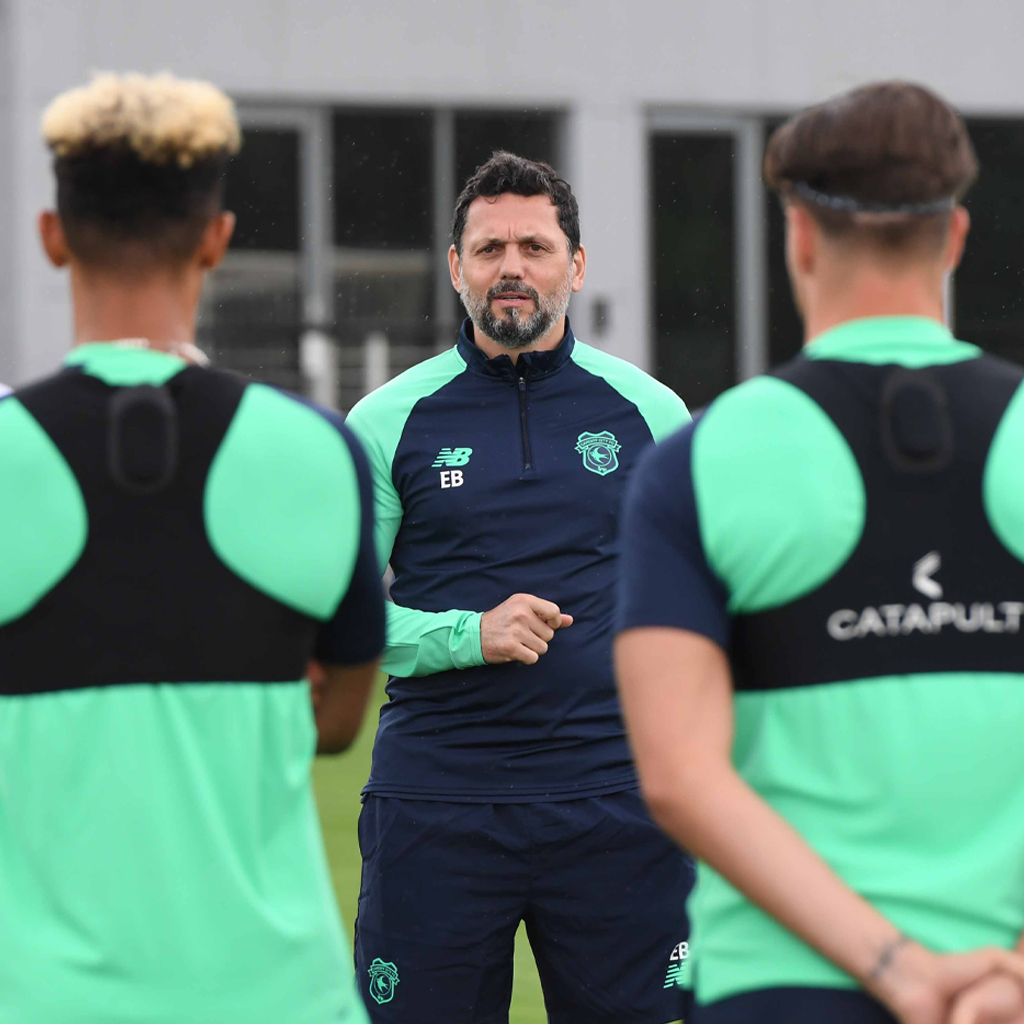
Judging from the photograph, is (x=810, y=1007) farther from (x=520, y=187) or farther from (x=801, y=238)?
(x=520, y=187)

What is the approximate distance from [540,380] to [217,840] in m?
2.23

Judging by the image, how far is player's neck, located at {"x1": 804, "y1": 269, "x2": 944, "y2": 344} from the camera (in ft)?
7.11

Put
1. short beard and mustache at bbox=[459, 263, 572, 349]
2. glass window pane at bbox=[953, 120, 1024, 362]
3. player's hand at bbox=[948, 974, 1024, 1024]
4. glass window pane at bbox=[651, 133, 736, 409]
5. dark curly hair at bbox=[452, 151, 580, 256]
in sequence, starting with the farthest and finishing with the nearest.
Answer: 1. glass window pane at bbox=[953, 120, 1024, 362]
2. glass window pane at bbox=[651, 133, 736, 409]
3. dark curly hair at bbox=[452, 151, 580, 256]
4. short beard and mustache at bbox=[459, 263, 572, 349]
5. player's hand at bbox=[948, 974, 1024, 1024]

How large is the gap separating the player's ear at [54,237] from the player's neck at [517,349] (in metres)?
1.98

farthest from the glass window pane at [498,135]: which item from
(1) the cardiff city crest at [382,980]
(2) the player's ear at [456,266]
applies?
(1) the cardiff city crest at [382,980]

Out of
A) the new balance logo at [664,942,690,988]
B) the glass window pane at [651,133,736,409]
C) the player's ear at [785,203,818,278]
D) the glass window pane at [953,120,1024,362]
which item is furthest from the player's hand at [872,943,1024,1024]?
the glass window pane at [953,120,1024,362]

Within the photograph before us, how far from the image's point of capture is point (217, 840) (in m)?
2.14

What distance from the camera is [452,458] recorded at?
4.07 meters

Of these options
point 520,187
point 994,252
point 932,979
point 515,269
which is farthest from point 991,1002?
point 994,252

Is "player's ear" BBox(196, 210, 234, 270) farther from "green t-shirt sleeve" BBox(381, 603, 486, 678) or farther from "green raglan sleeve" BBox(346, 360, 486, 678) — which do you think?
"green t-shirt sleeve" BBox(381, 603, 486, 678)

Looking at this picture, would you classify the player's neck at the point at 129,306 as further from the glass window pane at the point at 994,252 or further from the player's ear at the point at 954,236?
the glass window pane at the point at 994,252

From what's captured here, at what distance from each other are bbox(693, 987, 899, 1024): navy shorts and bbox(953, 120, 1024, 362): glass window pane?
48.8 feet

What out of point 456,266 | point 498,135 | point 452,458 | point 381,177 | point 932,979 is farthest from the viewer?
point 498,135

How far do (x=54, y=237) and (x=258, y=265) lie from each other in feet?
40.8
